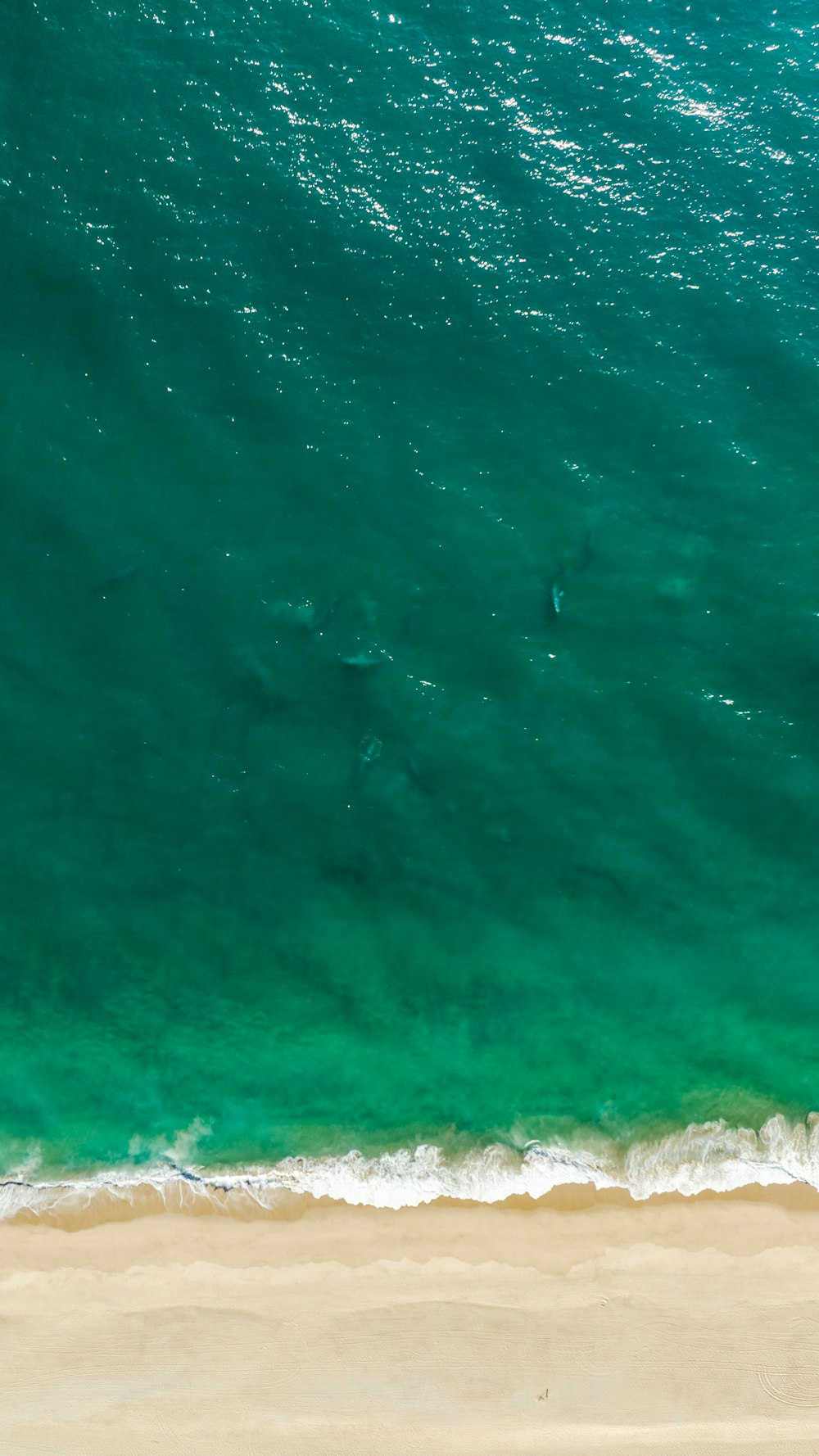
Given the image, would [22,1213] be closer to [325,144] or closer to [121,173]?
[121,173]

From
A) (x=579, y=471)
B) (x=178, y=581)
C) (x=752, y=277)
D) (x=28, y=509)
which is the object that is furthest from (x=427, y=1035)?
(x=752, y=277)

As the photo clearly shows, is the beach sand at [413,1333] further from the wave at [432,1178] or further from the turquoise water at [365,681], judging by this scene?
the turquoise water at [365,681]

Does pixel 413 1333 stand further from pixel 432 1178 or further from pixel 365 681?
pixel 365 681

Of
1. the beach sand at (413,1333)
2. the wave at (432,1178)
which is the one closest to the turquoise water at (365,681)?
the wave at (432,1178)

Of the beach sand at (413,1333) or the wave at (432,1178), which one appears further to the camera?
the wave at (432,1178)

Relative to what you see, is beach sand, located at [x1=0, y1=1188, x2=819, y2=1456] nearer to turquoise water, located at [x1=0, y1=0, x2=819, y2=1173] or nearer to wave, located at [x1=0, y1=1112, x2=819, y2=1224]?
wave, located at [x1=0, y1=1112, x2=819, y2=1224]

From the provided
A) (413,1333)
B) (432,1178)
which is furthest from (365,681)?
(413,1333)

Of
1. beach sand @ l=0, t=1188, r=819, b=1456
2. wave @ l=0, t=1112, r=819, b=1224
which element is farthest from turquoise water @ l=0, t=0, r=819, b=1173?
beach sand @ l=0, t=1188, r=819, b=1456

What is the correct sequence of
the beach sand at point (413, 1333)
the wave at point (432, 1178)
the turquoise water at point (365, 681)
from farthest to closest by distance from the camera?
the turquoise water at point (365, 681)
the wave at point (432, 1178)
the beach sand at point (413, 1333)
